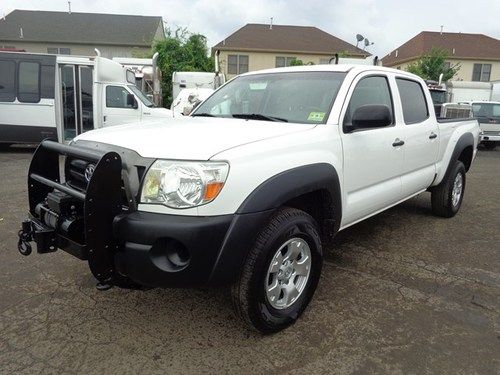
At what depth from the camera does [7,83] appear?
11.0 m

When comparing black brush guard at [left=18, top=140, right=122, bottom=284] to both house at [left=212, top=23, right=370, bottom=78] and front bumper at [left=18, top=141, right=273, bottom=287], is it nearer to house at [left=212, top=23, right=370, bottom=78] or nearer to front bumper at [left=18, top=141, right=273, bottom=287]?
front bumper at [left=18, top=141, right=273, bottom=287]

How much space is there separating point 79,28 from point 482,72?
117 ft

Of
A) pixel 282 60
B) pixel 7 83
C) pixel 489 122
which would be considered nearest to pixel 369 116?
pixel 7 83

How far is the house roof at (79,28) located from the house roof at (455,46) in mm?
23481

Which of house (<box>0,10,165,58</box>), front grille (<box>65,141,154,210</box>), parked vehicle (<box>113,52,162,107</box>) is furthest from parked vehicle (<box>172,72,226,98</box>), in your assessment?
house (<box>0,10,165,58</box>)

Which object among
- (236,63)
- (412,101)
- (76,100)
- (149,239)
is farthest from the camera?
(236,63)

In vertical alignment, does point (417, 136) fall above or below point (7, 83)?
below

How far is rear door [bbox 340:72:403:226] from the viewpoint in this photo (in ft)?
11.2

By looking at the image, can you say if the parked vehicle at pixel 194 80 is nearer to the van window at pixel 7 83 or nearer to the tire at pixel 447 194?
the van window at pixel 7 83

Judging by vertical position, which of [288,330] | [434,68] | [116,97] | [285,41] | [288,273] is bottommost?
[288,330]

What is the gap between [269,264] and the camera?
268cm

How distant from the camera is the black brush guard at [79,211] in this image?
238 cm

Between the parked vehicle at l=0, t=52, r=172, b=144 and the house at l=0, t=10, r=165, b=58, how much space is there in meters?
24.8

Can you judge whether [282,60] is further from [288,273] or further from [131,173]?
[131,173]
